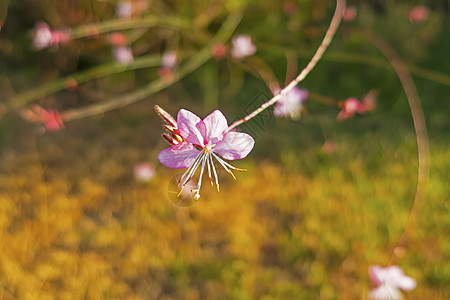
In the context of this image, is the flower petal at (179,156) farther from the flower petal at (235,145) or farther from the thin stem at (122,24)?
the thin stem at (122,24)

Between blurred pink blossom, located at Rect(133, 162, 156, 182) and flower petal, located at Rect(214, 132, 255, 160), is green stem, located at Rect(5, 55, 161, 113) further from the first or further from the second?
flower petal, located at Rect(214, 132, 255, 160)

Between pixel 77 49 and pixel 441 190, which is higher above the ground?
pixel 77 49

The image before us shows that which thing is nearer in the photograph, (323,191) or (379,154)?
(323,191)

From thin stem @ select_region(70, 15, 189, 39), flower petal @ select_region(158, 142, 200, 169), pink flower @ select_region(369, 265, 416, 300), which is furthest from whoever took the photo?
thin stem @ select_region(70, 15, 189, 39)

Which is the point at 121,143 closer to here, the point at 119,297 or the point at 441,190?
the point at 119,297

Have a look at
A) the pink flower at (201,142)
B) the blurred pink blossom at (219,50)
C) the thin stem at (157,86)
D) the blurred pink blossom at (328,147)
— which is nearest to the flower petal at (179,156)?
Answer: the pink flower at (201,142)

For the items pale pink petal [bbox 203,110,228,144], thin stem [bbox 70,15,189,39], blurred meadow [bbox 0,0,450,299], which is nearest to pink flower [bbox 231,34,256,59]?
blurred meadow [bbox 0,0,450,299]

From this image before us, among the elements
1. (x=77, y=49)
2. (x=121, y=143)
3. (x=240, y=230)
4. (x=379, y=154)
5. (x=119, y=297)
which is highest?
(x=77, y=49)

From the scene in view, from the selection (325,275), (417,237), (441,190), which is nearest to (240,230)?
(325,275)
